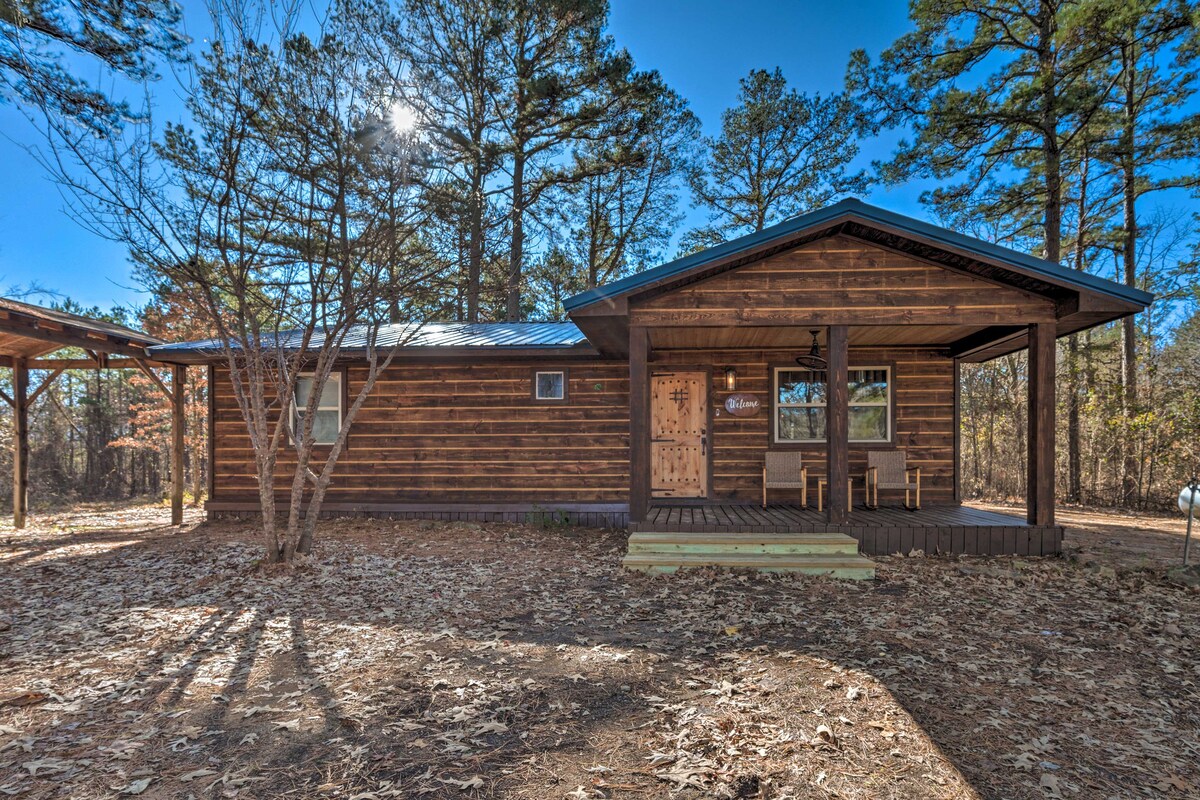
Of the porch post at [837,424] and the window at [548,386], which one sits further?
the window at [548,386]

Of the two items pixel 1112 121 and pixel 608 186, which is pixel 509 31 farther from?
pixel 1112 121

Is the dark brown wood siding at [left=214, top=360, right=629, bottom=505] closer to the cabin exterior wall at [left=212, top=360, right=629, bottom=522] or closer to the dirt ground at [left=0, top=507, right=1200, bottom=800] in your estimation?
the cabin exterior wall at [left=212, top=360, right=629, bottom=522]

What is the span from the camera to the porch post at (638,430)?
6.52 metres

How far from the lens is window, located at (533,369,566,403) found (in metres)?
8.71

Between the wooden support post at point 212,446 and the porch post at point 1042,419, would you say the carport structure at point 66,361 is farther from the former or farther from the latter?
the porch post at point 1042,419

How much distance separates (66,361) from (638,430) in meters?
9.06

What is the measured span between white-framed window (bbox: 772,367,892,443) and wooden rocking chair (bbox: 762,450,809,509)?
14.1 inches

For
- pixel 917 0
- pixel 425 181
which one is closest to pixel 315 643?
pixel 425 181

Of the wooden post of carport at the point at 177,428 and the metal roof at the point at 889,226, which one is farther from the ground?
the metal roof at the point at 889,226

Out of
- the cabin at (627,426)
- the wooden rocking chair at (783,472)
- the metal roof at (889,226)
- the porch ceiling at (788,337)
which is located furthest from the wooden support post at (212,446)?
the wooden rocking chair at (783,472)

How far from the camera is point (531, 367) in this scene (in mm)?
8688

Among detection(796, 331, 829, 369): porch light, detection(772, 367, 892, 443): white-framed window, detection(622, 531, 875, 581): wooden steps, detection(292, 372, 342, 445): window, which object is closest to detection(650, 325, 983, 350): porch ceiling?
detection(796, 331, 829, 369): porch light

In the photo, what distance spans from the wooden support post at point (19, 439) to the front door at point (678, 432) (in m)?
9.53

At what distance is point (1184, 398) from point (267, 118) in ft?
48.6
